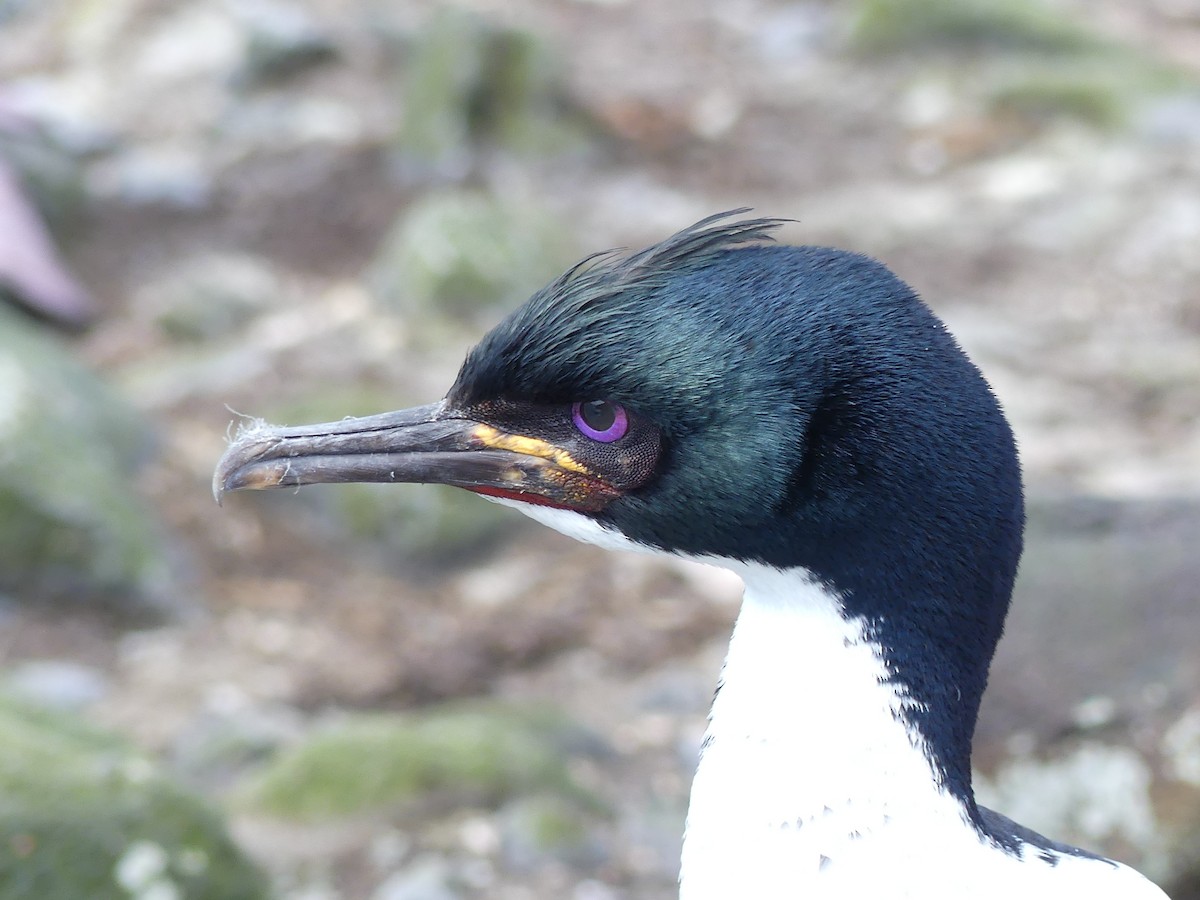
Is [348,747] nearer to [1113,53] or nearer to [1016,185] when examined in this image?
[1016,185]

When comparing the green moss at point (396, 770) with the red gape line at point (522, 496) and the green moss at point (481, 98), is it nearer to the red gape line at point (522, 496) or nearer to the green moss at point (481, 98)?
the red gape line at point (522, 496)

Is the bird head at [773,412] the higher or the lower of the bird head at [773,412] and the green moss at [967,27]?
the lower

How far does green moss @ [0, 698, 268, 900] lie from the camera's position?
3.70m

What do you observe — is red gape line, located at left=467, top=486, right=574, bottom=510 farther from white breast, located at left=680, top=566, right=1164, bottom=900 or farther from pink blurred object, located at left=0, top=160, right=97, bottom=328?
pink blurred object, located at left=0, top=160, right=97, bottom=328

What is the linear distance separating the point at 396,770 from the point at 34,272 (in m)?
5.78

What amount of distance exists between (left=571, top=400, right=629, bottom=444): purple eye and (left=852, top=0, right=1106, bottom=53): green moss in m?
10.1

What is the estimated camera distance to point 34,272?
9164mm

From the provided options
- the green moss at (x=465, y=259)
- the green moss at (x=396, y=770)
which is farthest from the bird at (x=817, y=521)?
the green moss at (x=465, y=259)

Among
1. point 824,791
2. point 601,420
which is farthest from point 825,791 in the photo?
point 601,420

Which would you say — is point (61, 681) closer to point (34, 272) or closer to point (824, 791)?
point (34, 272)

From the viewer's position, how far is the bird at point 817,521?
2307 millimetres

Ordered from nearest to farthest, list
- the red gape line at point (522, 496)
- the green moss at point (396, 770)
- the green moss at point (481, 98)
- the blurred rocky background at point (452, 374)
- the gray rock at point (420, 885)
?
the red gape line at point (522, 496) → the gray rock at point (420, 885) → the blurred rocky background at point (452, 374) → the green moss at point (396, 770) → the green moss at point (481, 98)

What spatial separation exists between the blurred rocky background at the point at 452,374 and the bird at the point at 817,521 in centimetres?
220

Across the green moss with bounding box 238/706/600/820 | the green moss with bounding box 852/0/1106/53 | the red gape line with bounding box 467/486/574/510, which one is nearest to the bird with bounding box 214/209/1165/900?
the red gape line with bounding box 467/486/574/510
